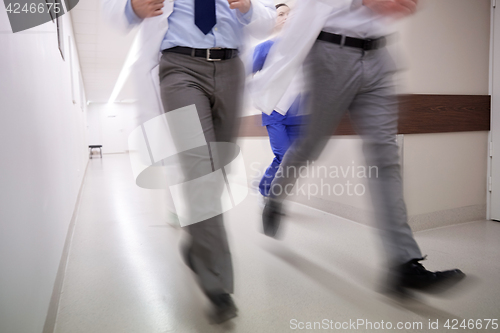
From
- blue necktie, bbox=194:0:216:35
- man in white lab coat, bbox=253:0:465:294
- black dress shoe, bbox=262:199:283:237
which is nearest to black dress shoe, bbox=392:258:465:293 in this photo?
man in white lab coat, bbox=253:0:465:294

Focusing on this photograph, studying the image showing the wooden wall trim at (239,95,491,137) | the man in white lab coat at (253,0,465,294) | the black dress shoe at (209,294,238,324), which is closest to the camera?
the black dress shoe at (209,294,238,324)

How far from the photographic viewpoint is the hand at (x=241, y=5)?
1.16m

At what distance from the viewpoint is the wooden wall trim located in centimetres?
196

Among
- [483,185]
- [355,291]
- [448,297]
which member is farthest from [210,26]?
[483,185]

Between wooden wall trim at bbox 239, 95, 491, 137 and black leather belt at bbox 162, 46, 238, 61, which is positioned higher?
black leather belt at bbox 162, 46, 238, 61

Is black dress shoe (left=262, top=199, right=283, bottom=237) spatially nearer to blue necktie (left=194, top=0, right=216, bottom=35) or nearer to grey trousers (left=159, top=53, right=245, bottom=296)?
grey trousers (left=159, top=53, right=245, bottom=296)

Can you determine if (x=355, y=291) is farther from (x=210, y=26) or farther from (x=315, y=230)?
(x=210, y=26)

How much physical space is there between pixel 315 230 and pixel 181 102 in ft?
4.44

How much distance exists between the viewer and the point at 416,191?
2.04 metres

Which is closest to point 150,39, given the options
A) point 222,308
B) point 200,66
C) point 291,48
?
point 200,66

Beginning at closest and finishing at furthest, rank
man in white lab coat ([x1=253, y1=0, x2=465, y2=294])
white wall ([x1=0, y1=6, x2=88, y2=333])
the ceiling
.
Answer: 1. white wall ([x1=0, y1=6, x2=88, y2=333])
2. man in white lab coat ([x1=253, y1=0, x2=465, y2=294])
3. the ceiling

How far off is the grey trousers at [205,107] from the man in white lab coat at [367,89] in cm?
30

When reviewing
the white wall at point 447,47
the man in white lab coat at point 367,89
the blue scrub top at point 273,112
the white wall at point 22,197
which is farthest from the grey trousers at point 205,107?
the white wall at point 447,47

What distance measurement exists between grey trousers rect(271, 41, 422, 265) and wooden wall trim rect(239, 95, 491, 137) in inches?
25.4
